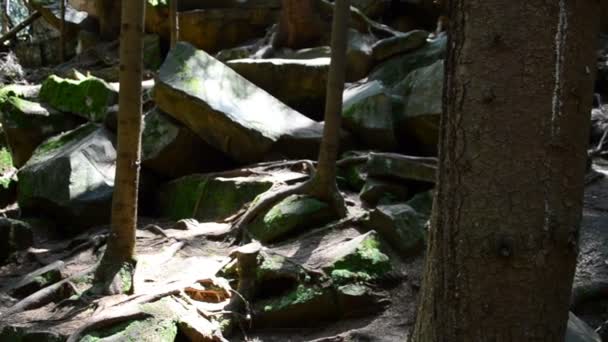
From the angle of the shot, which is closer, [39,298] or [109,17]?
[39,298]

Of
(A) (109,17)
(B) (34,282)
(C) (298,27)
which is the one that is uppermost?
(A) (109,17)

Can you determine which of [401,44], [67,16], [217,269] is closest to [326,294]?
[217,269]

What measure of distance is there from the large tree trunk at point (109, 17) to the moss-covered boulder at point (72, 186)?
11.2 m

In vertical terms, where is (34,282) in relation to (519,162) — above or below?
below

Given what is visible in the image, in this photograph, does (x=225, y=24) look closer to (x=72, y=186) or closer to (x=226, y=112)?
(x=226, y=112)

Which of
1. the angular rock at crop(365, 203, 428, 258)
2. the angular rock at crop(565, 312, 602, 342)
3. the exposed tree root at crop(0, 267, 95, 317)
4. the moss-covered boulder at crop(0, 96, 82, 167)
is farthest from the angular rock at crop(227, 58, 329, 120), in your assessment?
the angular rock at crop(565, 312, 602, 342)

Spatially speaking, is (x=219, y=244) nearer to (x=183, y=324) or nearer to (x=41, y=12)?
(x=183, y=324)

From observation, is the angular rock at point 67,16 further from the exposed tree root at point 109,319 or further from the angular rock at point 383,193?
the exposed tree root at point 109,319

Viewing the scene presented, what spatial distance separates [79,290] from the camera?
7004 mm

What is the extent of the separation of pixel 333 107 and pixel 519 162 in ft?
19.6

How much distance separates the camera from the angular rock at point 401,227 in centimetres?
707

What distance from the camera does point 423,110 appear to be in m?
9.81

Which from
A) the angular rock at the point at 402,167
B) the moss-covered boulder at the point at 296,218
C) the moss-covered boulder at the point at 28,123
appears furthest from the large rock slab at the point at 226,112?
the moss-covered boulder at the point at 28,123

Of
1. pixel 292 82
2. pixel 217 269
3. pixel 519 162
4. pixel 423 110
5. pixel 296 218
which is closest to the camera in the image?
pixel 519 162
